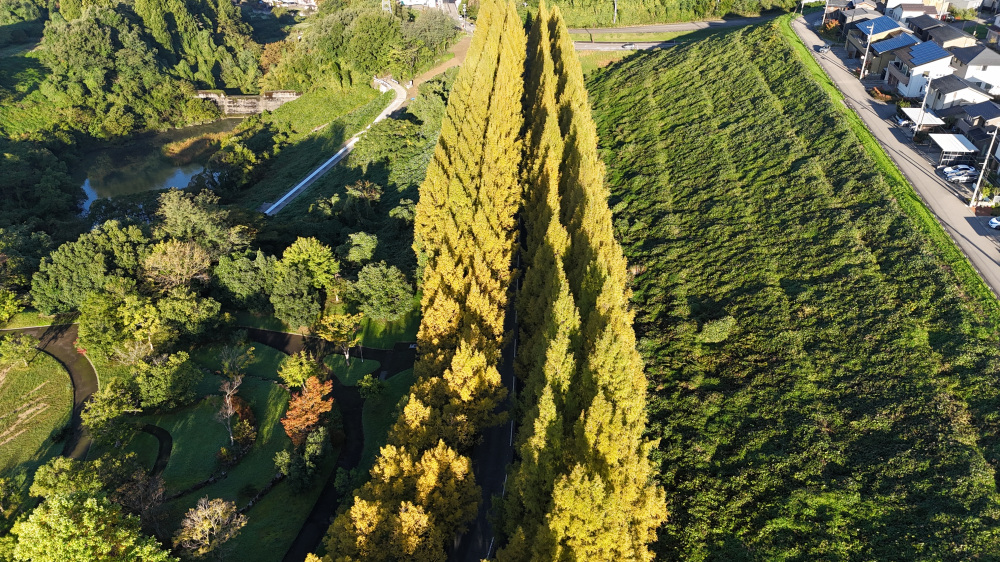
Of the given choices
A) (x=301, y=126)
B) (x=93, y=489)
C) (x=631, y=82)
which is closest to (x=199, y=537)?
(x=93, y=489)

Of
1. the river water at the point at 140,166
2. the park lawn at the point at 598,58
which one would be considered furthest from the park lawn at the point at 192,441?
the park lawn at the point at 598,58

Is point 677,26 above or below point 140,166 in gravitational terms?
above

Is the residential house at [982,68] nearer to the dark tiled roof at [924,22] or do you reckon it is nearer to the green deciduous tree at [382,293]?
the dark tiled roof at [924,22]

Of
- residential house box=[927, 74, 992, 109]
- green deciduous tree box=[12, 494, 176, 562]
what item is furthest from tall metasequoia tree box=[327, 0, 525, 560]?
residential house box=[927, 74, 992, 109]

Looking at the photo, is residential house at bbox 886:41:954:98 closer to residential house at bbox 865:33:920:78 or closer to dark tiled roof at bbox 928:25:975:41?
residential house at bbox 865:33:920:78

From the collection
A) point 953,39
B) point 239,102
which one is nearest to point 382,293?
point 953,39

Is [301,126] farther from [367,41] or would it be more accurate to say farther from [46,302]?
[46,302]

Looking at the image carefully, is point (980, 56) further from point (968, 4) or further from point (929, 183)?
point (968, 4)
